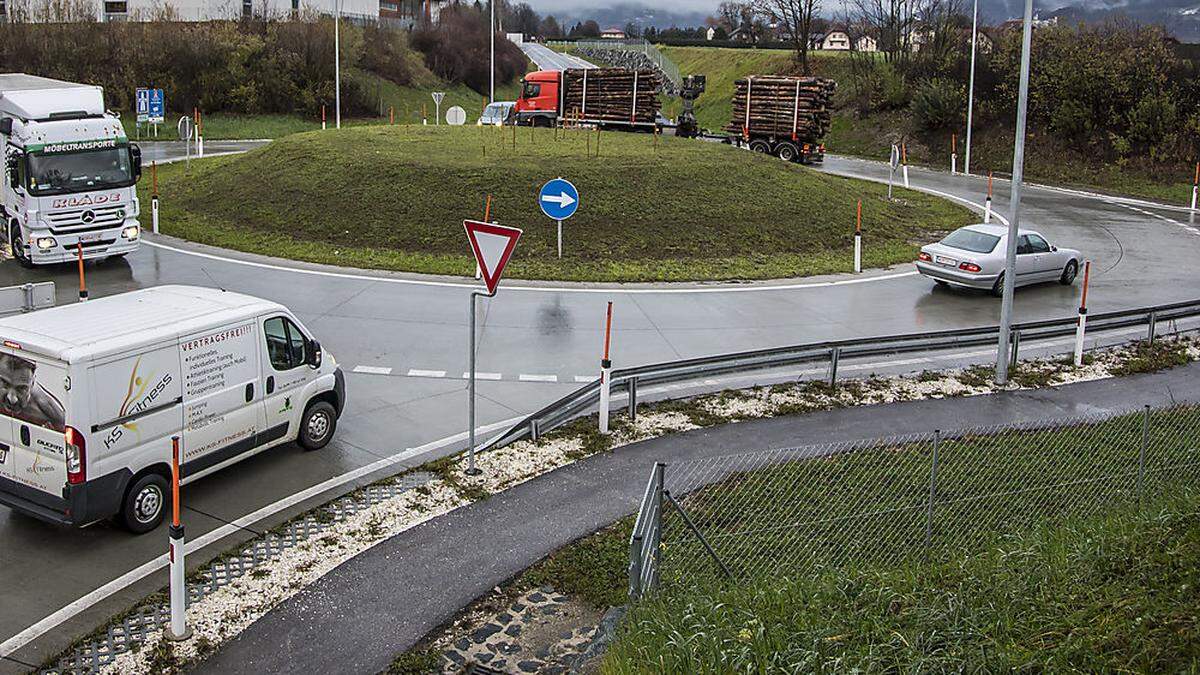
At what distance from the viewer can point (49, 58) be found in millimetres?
61781

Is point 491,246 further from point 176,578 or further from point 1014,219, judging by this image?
point 1014,219

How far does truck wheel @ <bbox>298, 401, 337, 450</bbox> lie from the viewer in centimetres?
1278

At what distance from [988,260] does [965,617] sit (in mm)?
16281

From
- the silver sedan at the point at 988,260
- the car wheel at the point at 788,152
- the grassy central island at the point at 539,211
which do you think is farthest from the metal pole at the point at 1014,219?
the car wheel at the point at 788,152

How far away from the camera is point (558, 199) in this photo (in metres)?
23.4

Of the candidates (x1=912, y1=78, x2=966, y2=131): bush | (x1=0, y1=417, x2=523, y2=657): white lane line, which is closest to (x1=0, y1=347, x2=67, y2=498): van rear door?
(x1=0, y1=417, x2=523, y2=657): white lane line

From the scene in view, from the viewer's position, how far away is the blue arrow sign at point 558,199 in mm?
23234

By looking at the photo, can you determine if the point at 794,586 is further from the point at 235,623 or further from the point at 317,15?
the point at 317,15

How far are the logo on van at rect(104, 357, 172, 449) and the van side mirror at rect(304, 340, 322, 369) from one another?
2119 millimetres

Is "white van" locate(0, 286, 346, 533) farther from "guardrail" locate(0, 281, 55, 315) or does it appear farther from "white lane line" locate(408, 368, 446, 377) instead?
"white lane line" locate(408, 368, 446, 377)

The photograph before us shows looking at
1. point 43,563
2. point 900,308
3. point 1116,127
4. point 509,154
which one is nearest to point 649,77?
point 509,154

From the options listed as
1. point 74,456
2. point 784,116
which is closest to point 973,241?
point 74,456

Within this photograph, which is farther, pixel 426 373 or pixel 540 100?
pixel 540 100

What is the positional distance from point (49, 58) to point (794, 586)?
212 ft
